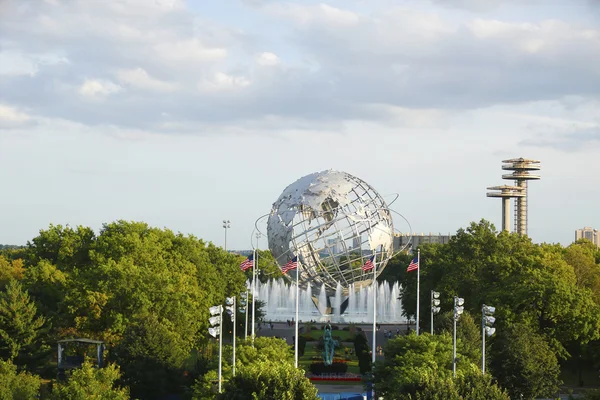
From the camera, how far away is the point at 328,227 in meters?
62.4

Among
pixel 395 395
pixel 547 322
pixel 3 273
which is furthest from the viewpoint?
pixel 3 273

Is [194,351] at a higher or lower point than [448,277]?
lower

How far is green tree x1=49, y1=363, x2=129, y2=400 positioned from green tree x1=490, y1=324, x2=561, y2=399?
20582 mm

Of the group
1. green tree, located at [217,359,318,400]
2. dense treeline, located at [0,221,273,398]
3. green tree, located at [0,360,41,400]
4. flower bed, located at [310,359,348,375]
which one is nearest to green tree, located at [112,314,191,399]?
dense treeline, located at [0,221,273,398]

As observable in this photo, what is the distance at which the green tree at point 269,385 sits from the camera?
3594 centimetres

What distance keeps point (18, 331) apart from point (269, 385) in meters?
23.4

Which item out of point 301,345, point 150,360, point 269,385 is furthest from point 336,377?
point 269,385

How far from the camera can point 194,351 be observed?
72.7 meters

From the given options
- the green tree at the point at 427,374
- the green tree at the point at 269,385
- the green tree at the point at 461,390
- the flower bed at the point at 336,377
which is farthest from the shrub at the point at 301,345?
the green tree at the point at 461,390

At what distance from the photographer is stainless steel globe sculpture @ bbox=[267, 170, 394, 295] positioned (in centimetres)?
6200

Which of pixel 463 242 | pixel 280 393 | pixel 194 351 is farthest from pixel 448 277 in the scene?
pixel 280 393

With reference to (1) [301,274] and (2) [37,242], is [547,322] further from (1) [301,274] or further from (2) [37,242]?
(2) [37,242]

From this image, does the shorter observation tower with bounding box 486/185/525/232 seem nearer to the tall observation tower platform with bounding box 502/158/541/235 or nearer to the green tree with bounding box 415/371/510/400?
the tall observation tower platform with bounding box 502/158/541/235

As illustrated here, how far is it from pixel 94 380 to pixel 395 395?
1286cm
